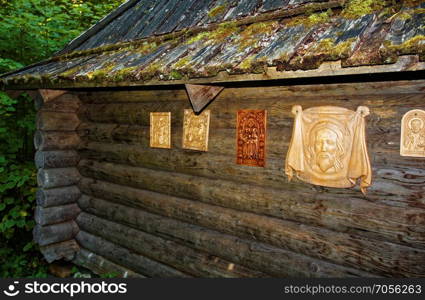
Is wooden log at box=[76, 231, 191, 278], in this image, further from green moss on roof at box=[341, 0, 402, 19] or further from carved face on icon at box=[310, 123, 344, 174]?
green moss on roof at box=[341, 0, 402, 19]

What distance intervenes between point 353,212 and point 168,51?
2.46 m

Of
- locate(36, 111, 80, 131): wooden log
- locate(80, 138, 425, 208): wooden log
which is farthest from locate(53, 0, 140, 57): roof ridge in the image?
locate(80, 138, 425, 208): wooden log

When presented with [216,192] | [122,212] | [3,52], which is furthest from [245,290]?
[3,52]

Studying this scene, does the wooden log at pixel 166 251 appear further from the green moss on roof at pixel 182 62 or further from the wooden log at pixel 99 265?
the green moss on roof at pixel 182 62

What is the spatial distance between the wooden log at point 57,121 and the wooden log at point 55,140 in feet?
0.27

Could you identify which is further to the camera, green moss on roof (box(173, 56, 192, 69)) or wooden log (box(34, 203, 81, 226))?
wooden log (box(34, 203, 81, 226))

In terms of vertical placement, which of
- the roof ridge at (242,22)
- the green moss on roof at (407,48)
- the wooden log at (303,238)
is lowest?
the wooden log at (303,238)

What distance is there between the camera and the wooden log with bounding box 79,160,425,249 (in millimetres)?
2770

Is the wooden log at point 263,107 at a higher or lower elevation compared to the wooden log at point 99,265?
higher

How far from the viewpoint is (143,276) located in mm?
4922

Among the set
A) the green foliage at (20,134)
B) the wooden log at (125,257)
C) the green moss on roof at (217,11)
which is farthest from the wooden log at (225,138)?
the green foliage at (20,134)

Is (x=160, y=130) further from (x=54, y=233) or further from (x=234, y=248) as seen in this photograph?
(x=54, y=233)

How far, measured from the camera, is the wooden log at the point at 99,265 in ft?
16.9

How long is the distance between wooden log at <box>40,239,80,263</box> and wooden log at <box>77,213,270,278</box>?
33 centimetres
